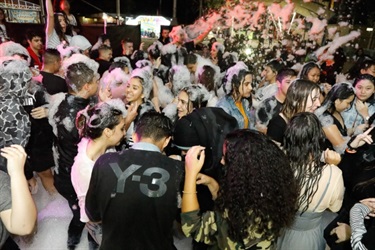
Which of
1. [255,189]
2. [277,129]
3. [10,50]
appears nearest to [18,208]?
[255,189]

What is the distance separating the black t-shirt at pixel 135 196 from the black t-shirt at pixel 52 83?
2.26 m

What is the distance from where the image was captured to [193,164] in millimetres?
1801

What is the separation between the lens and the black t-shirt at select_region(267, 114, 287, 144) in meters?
2.88

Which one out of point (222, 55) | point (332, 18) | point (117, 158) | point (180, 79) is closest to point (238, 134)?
point (117, 158)

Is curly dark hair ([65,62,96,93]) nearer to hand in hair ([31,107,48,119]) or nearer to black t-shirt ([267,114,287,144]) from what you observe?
hand in hair ([31,107,48,119])

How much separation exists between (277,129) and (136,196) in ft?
5.56

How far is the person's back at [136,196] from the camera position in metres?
1.79

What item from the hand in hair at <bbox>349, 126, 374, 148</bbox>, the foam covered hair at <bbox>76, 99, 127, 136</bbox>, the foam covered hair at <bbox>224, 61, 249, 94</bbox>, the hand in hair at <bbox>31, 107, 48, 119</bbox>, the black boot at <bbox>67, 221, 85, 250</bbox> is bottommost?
the black boot at <bbox>67, 221, 85, 250</bbox>

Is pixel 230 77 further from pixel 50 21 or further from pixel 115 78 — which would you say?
pixel 50 21

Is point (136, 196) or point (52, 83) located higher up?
point (52, 83)

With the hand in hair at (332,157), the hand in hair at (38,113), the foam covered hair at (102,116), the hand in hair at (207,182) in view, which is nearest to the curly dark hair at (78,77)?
the hand in hair at (38,113)

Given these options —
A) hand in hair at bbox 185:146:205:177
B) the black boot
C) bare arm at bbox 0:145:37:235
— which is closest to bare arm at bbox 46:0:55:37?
the black boot

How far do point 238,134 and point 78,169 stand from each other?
1.26 metres

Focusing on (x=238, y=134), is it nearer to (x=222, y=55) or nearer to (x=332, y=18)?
(x=222, y=55)
